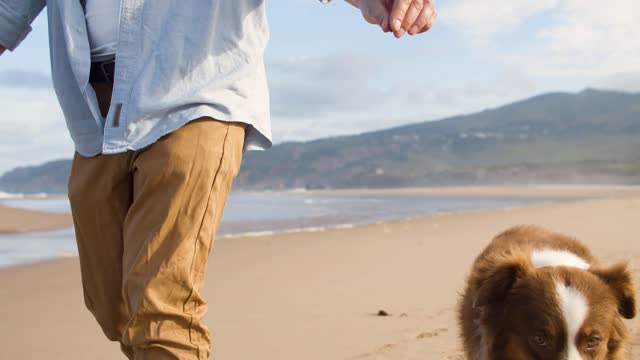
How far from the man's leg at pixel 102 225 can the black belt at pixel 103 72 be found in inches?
11.6

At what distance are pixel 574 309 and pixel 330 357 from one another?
2329 millimetres

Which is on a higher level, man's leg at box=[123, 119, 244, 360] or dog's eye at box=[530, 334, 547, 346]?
man's leg at box=[123, 119, 244, 360]

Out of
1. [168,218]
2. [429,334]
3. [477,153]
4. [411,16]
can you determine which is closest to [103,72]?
[168,218]

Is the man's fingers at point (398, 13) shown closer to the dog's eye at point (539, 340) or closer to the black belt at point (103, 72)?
the black belt at point (103, 72)

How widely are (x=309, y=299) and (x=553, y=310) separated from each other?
4031 millimetres

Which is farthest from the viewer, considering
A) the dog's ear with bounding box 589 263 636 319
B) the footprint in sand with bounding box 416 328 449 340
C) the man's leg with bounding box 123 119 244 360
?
the footprint in sand with bounding box 416 328 449 340

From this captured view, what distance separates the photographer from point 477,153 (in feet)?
354

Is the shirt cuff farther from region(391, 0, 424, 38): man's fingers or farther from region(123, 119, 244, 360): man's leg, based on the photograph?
region(391, 0, 424, 38): man's fingers

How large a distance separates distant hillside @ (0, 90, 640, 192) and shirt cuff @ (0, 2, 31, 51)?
73.3m

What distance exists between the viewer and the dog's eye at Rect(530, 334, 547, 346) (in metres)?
2.92

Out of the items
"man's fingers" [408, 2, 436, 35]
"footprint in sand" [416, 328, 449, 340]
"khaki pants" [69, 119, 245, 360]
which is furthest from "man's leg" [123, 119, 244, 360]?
"footprint in sand" [416, 328, 449, 340]

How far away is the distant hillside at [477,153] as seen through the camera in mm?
82500

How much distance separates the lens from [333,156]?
110062 millimetres

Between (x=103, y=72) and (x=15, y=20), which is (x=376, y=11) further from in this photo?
(x=15, y=20)
